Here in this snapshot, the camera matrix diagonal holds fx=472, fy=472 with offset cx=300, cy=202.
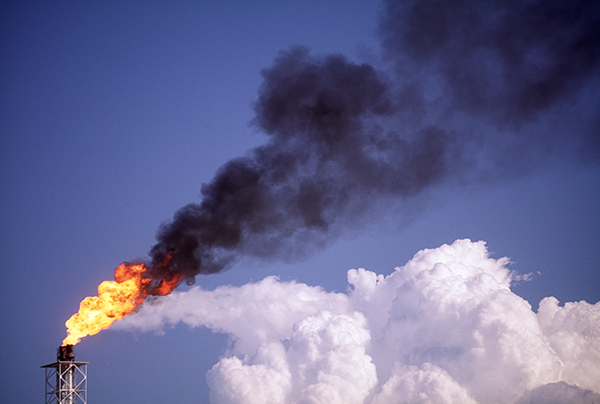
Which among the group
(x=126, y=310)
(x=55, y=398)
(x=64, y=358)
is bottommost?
(x=55, y=398)

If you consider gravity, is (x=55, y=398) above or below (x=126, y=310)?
below

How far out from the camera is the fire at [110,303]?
54.0 metres

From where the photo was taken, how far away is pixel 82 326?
5409 centimetres

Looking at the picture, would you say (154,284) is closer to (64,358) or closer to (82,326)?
(82,326)

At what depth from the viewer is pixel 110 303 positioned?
54.6m

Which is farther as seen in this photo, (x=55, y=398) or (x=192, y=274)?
(x=192, y=274)

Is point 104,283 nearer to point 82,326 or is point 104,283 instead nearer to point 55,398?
point 82,326

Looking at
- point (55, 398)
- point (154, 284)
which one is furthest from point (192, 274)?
point (55, 398)

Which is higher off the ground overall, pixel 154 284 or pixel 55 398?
pixel 154 284

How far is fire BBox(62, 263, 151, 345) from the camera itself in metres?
54.0

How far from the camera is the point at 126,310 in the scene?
2179 inches

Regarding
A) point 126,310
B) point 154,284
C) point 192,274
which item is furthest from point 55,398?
point 192,274

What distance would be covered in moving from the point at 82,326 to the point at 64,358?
3999 millimetres

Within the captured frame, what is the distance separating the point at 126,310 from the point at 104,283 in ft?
13.3
